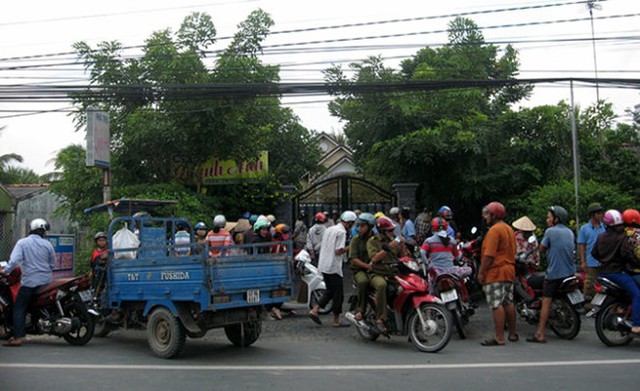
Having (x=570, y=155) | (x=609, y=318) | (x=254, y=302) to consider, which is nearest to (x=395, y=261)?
(x=254, y=302)

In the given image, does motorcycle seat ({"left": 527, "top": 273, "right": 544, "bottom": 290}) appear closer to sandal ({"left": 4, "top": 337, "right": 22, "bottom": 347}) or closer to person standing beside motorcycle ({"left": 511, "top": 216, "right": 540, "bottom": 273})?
person standing beside motorcycle ({"left": 511, "top": 216, "right": 540, "bottom": 273})

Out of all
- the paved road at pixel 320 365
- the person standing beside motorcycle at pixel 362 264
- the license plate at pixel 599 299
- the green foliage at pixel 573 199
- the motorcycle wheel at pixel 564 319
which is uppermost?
the green foliage at pixel 573 199

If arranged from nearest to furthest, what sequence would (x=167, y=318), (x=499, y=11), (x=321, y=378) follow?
(x=321, y=378) < (x=167, y=318) < (x=499, y=11)

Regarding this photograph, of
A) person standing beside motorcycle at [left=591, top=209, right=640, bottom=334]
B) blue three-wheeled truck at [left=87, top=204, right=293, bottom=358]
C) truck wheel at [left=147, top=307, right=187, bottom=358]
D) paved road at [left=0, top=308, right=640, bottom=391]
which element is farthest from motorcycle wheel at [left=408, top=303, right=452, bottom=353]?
truck wheel at [left=147, top=307, right=187, bottom=358]

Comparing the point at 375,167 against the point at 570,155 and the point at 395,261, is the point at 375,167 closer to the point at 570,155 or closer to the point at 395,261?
the point at 570,155

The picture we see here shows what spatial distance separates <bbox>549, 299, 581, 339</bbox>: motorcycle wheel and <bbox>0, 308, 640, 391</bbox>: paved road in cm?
18

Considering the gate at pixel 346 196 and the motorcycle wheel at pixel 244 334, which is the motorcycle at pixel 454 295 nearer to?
the motorcycle wheel at pixel 244 334

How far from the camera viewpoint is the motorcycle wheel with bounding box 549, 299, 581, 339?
874 centimetres

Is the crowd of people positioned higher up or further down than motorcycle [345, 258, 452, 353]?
higher up

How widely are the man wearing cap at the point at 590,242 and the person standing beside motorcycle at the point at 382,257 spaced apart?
3.26 m

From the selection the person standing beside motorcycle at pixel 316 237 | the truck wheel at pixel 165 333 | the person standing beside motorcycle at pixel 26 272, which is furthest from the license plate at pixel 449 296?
the person standing beside motorcycle at pixel 26 272

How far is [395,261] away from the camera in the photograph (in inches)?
337

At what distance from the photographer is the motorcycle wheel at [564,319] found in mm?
8742

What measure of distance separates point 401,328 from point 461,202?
9.87m
